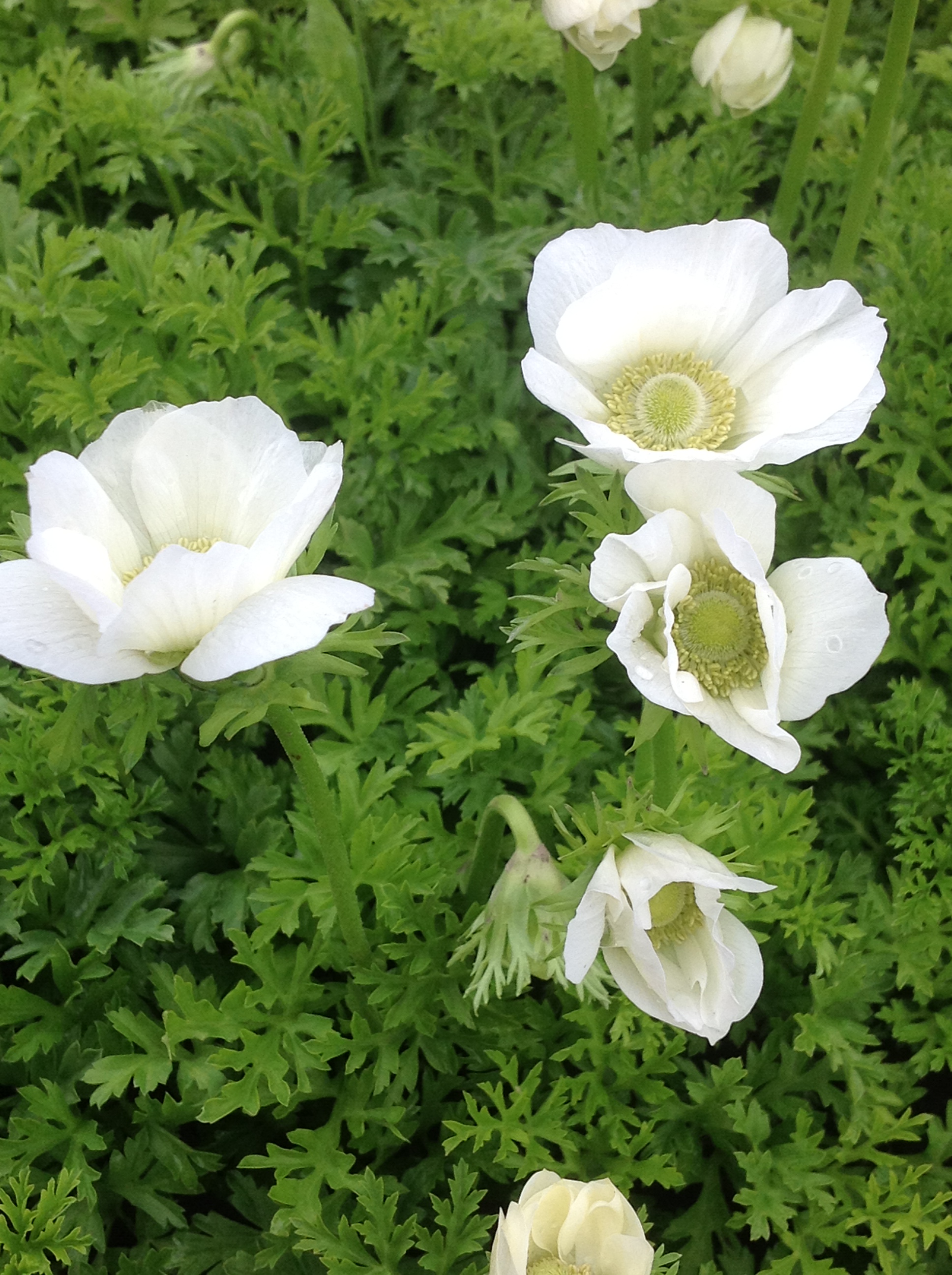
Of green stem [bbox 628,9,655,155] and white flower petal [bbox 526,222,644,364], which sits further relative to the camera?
green stem [bbox 628,9,655,155]

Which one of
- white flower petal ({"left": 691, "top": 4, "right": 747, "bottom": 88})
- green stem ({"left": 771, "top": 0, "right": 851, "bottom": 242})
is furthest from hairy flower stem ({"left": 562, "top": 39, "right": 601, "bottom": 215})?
green stem ({"left": 771, "top": 0, "right": 851, "bottom": 242})

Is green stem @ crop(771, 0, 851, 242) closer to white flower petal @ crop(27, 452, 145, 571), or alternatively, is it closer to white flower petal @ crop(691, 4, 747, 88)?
white flower petal @ crop(691, 4, 747, 88)

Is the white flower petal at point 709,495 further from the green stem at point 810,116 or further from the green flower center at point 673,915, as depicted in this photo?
the green stem at point 810,116

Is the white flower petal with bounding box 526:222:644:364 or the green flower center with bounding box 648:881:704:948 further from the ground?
the white flower petal with bounding box 526:222:644:364

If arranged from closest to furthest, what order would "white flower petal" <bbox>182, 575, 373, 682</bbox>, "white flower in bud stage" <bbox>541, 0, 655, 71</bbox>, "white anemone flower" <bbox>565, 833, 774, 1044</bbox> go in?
"white flower petal" <bbox>182, 575, 373, 682</bbox> → "white anemone flower" <bbox>565, 833, 774, 1044</bbox> → "white flower in bud stage" <bbox>541, 0, 655, 71</bbox>

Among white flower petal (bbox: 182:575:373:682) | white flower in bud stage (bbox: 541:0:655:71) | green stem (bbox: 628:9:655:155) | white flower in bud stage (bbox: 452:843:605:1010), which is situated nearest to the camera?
white flower petal (bbox: 182:575:373:682)

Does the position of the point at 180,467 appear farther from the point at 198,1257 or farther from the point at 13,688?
the point at 198,1257

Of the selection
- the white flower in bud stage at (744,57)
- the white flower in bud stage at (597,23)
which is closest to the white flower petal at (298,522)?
the white flower in bud stage at (597,23)
